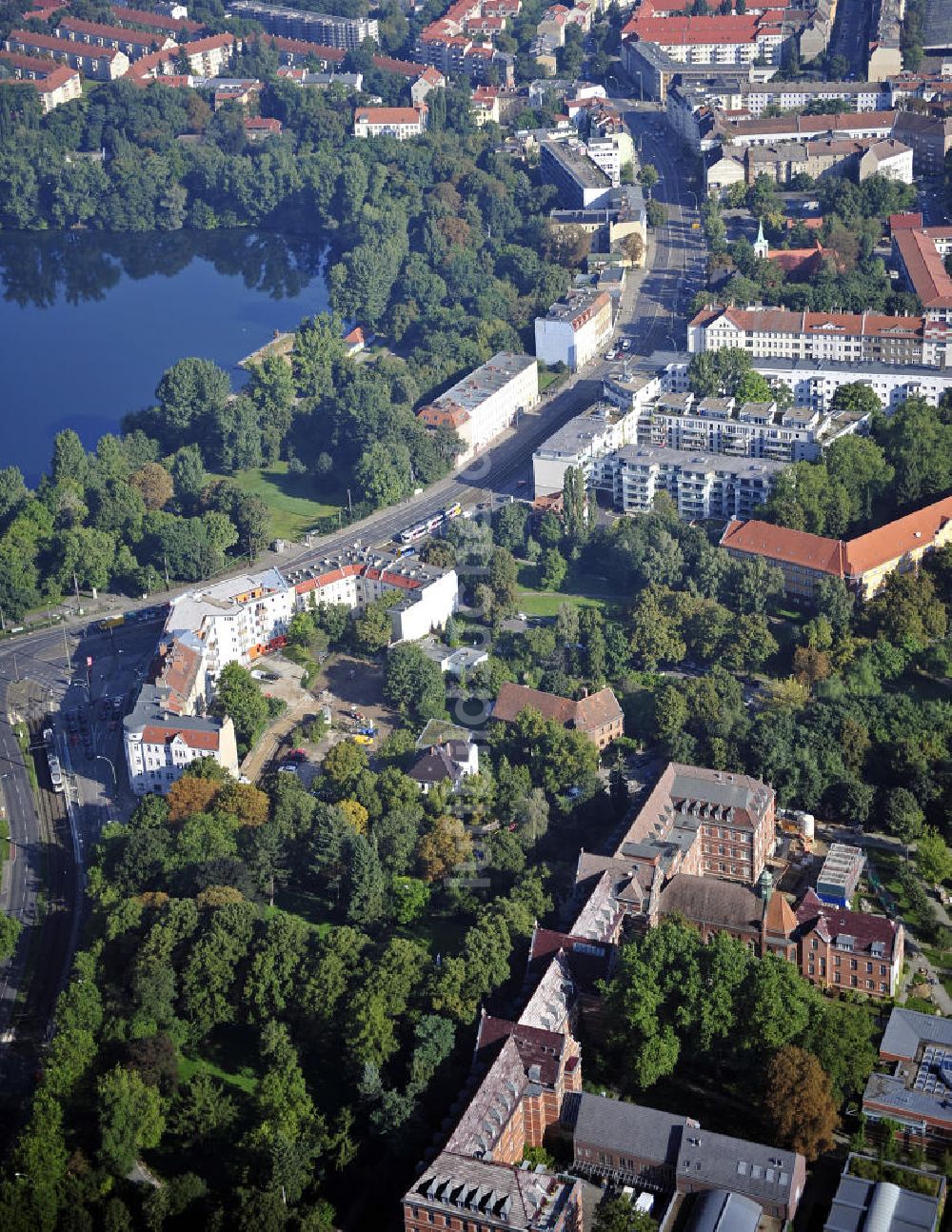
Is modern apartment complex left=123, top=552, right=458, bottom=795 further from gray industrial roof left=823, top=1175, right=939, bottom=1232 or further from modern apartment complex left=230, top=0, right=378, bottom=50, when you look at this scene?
modern apartment complex left=230, top=0, right=378, bottom=50

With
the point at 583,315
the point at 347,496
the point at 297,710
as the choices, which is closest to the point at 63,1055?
the point at 297,710

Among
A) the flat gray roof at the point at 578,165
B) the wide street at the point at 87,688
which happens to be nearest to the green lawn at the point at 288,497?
the wide street at the point at 87,688

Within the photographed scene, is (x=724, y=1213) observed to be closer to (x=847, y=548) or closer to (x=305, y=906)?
(x=305, y=906)

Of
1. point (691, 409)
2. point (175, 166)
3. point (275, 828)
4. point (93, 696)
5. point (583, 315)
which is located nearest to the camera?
point (275, 828)

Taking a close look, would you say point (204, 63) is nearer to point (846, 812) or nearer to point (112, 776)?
point (112, 776)

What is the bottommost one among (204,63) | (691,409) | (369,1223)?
(369,1223)

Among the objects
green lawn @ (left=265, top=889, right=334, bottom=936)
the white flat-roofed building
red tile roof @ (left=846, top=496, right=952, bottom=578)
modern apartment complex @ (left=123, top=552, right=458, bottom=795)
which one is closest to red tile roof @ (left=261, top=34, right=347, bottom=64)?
the white flat-roofed building
